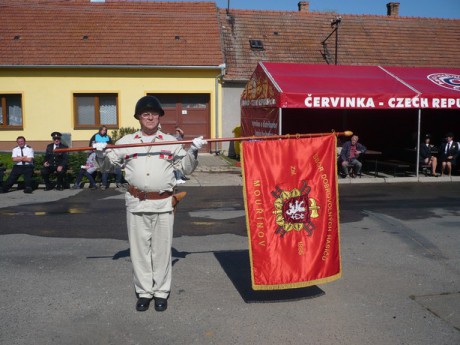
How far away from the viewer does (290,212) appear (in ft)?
17.3

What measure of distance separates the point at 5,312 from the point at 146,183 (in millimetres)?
1750

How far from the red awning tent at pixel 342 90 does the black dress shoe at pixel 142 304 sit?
32.0ft

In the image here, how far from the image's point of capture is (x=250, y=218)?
17.0 feet

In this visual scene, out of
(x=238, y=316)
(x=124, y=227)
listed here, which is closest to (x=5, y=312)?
(x=238, y=316)

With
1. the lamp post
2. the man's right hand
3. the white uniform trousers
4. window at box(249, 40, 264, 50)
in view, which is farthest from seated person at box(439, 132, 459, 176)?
the man's right hand

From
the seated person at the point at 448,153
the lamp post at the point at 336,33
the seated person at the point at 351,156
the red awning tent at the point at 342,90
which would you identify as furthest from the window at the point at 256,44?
the seated person at the point at 448,153

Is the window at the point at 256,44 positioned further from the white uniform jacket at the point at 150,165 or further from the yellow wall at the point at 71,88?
the white uniform jacket at the point at 150,165

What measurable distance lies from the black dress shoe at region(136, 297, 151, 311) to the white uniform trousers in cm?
4

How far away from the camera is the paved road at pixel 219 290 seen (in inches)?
181

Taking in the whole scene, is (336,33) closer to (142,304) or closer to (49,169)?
(49,169)

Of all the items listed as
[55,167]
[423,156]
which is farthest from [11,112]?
[423,156]

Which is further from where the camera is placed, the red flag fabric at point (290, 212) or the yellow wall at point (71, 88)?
the yellow wall at point (71, 88)

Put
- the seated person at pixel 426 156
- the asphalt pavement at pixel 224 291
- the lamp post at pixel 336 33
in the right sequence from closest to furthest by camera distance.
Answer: the asphalt pavement at pixel 224 291
the seated person at pixel 426 156
the lamp post at pixel 336 33

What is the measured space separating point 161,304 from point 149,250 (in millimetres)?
531
